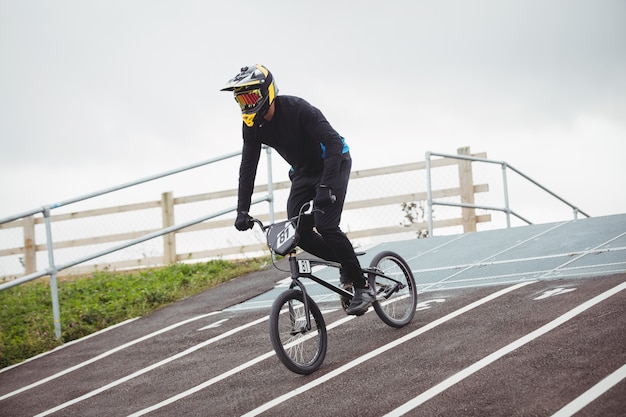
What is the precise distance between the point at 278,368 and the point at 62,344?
378cm

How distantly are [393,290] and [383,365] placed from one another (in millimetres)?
1148

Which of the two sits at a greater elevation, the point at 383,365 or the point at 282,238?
the point at 282,238

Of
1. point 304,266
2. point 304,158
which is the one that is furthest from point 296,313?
point 304,158

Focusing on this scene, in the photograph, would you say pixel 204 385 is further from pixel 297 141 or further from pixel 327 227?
pixel 297 141

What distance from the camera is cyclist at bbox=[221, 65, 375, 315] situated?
620 cm

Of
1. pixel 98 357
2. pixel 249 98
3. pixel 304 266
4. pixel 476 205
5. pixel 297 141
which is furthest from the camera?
pixel 476 205

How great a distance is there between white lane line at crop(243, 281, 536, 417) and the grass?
4401 millimetres

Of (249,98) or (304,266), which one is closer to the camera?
(249,98)

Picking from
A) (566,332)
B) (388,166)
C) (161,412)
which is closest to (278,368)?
(161,412)

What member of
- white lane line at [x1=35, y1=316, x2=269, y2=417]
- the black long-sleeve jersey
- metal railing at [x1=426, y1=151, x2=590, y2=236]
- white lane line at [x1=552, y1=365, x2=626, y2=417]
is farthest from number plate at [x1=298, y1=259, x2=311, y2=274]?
metal railing at [x1=426, y1=151, x2=590, y2=236]

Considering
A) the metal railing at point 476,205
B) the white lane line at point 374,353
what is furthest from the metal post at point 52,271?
the metal railing at point 476,205

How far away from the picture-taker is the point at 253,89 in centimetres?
614

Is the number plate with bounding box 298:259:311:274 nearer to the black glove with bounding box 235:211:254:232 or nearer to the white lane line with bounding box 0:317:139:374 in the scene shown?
the black glove with bounding box 235:211:254:232

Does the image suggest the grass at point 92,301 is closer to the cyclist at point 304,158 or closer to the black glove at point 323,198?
the cyclist at point 304,158
